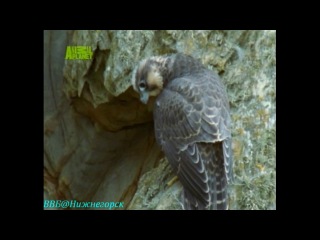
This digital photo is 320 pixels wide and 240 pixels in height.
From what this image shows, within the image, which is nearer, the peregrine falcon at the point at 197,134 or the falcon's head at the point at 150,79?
the peregrine falcon at the point at 197,134

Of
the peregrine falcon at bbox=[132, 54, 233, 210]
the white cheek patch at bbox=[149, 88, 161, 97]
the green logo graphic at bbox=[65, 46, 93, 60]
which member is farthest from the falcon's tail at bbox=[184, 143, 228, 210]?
the green logo graphic at bbox=[65, 46, 93, 60]

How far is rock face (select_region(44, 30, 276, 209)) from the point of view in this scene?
341cm

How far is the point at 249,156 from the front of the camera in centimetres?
340

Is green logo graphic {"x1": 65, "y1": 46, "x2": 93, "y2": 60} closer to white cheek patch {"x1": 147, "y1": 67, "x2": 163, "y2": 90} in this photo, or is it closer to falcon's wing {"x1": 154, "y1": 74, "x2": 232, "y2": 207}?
white cheek patch {"x1": 147, "y1": 67, "x2": 163, "y2": 90}

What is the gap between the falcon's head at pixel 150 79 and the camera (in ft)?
11.3

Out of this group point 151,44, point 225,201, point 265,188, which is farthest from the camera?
point 151,44

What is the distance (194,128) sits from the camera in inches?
122

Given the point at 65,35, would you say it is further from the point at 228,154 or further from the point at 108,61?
the point at 228,154

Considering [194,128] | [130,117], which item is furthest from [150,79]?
[130,117]

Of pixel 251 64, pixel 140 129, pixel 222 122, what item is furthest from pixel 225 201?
pixel 140 129

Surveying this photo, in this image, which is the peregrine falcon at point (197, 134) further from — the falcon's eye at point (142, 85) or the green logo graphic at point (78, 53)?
the green logo graphic at point (78, 53)

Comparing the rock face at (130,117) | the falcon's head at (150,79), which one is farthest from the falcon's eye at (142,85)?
the rock face at (130,117)

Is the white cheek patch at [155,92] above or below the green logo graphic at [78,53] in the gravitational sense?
below

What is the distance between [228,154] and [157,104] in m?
0.62
